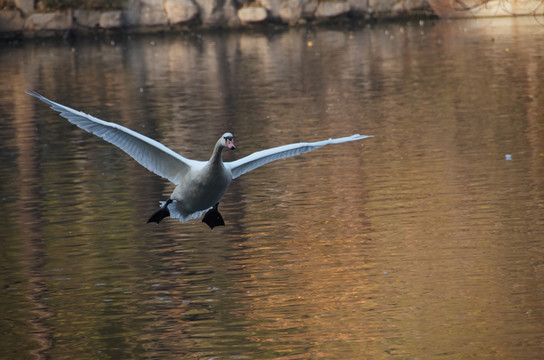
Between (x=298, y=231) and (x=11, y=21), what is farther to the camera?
(x=11, y=21)

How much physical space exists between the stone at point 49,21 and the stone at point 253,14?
6396 mm

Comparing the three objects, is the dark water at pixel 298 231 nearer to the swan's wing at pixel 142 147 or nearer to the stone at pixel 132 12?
the swan's wing at pixel 142 147

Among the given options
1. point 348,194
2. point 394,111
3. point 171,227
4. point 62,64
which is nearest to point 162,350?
point 171,227

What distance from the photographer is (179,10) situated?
43.3 meters

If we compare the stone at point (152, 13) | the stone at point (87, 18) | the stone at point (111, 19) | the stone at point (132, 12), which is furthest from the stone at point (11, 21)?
the stone at point (152, 13)

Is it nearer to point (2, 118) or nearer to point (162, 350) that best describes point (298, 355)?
point (162, 350)

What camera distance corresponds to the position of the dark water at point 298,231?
9211mm

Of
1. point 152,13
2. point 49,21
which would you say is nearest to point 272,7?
point 152,13

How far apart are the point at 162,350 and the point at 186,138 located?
1027 cm

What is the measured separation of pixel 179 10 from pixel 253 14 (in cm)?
276

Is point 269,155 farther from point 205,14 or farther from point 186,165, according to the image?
point 205,14

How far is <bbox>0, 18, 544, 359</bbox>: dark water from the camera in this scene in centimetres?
921

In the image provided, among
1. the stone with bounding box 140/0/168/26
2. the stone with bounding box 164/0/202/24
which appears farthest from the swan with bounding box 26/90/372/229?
the stone with bounding box 140/0/168/26

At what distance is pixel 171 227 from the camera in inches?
519
